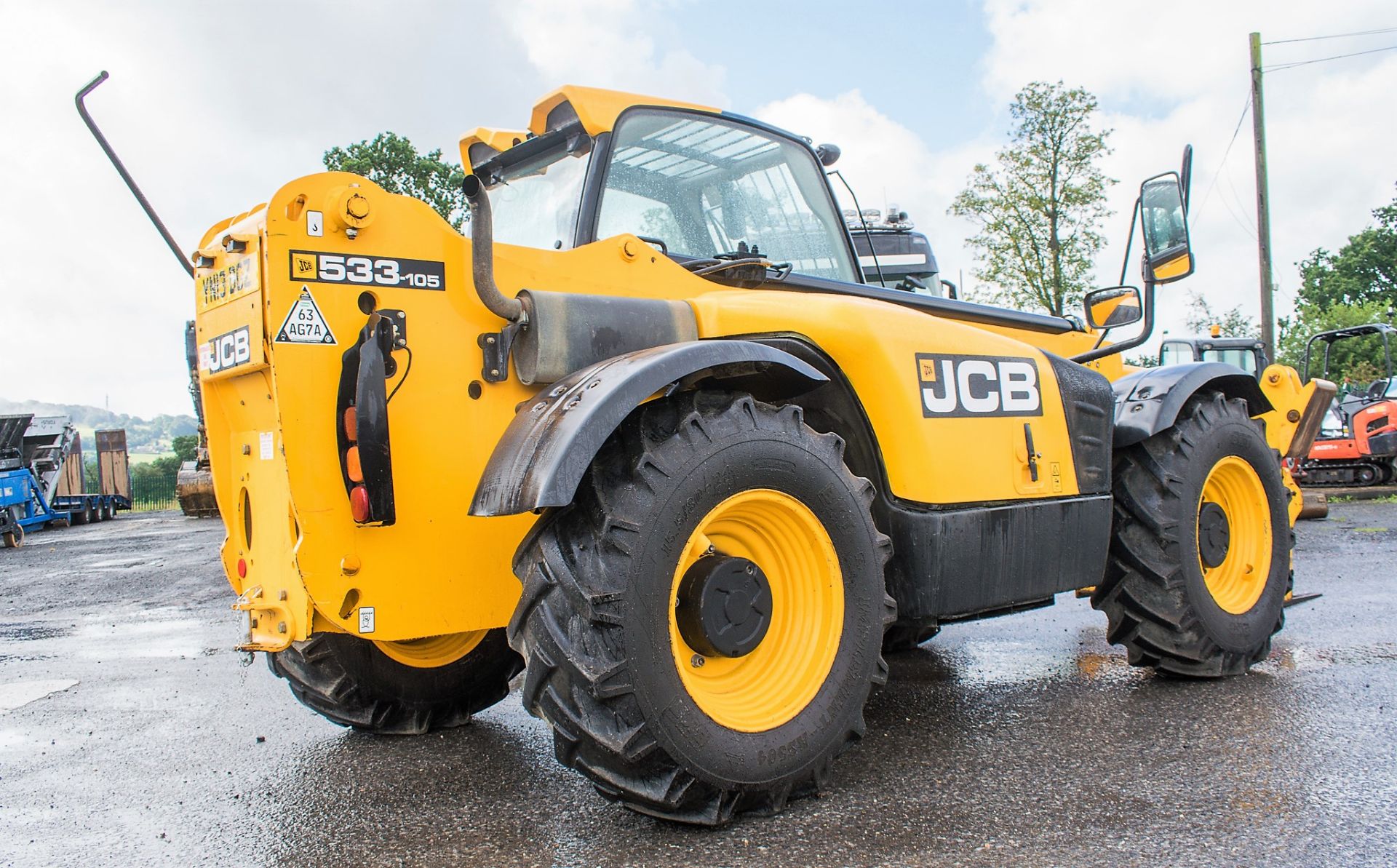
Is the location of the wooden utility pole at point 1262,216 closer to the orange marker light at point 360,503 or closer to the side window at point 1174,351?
the side window at point 1174,351

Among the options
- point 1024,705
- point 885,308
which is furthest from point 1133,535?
point 885,308

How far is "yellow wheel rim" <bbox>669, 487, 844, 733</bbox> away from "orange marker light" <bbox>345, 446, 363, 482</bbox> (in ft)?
3.22

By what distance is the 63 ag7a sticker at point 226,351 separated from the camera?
10.1 feet

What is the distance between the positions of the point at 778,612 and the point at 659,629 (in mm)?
573

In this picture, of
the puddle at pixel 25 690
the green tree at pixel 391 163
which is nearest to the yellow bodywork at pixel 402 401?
the puddle at pixel 25 690

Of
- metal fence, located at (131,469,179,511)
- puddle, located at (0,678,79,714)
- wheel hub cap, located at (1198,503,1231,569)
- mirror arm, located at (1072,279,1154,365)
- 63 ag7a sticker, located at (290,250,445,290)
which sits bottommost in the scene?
metal fence, located at (131,469,179,511)

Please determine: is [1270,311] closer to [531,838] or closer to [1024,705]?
[1024,705]

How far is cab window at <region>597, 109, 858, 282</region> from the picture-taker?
3.93 m

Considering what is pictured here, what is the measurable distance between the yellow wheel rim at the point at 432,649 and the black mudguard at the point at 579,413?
1334 mm

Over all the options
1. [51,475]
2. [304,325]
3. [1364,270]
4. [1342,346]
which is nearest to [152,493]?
[51,475]

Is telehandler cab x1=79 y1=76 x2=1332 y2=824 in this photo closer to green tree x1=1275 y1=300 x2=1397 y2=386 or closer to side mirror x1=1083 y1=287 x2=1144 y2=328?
side mirror x1=1083 y1=287 x2=1144 y2=328

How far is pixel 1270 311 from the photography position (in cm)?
1900

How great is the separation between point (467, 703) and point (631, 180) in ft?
7.33

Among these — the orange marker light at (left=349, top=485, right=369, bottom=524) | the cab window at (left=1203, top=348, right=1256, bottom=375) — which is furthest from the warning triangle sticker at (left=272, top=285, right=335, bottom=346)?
the cab window at (left=1203, top=348, right=1256, bottom=375)
